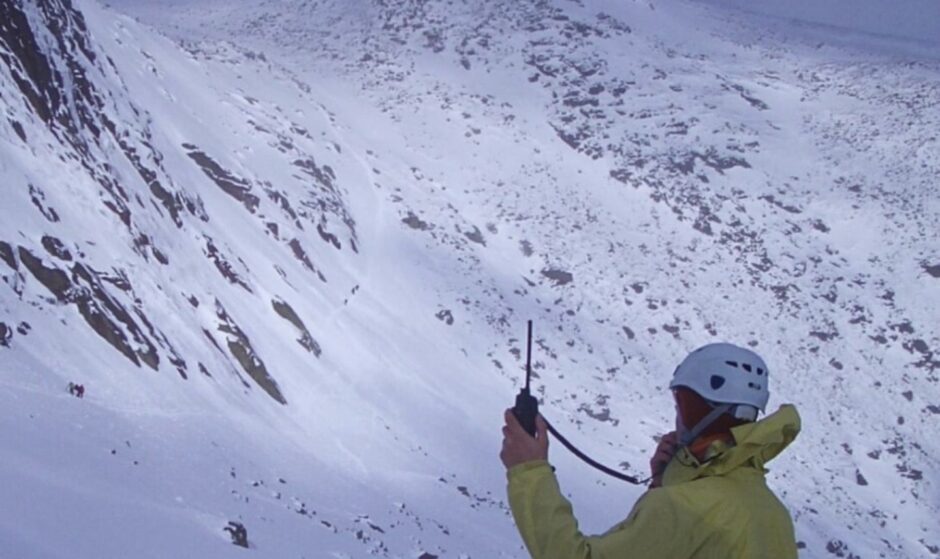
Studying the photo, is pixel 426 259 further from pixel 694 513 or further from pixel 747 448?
pixel 694 513

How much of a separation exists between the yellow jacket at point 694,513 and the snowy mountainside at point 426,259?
16.5 ft

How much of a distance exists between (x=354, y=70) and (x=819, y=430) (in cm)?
3752

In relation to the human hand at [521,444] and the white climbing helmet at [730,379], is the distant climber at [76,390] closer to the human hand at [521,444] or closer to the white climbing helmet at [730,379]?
the human hand at [521,444]

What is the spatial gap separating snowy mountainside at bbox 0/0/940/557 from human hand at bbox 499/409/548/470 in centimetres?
487

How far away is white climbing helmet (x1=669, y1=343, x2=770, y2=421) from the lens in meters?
3.01

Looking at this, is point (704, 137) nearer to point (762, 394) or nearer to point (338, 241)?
point (338, 241)

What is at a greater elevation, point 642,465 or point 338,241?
point 338,241

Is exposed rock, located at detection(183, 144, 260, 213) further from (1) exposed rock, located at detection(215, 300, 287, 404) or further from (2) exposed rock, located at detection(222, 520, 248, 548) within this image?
(2) exposed rock, located at detection(222, 520, 248, 548)

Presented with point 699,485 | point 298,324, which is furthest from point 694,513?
point 298,324

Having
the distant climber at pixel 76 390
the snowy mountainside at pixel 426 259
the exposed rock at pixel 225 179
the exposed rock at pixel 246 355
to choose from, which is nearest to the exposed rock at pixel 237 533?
the snowy mountainside at pixel 426 259

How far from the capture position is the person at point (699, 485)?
9.00 feet

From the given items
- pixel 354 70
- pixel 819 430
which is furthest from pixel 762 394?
pixel 354 70

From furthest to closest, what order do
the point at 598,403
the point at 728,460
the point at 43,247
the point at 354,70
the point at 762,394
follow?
the point at 354,70 → the point at 598,403 → the point at 43,247 → the point at 762,394 → the point at 728,460

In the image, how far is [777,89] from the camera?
220 ft
